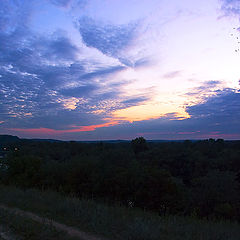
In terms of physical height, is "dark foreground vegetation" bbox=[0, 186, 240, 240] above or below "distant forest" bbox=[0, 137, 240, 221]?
above

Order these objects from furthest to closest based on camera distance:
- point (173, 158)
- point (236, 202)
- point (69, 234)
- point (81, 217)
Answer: point (173, 158) < point (236, 202) < point (81, 217) < point (69, 234)

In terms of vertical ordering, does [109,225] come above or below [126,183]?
above

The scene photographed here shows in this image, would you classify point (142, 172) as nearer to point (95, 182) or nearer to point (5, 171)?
point (95, 182)

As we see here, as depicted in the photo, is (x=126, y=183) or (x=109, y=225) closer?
(x=109, y=225)

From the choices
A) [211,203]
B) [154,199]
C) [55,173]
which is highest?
[55,173]

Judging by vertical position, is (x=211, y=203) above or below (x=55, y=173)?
below

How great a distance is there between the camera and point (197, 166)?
40125 millimetres

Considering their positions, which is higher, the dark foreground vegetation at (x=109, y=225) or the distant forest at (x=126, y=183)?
the dark foreground vegetation at (x=109, y=225)

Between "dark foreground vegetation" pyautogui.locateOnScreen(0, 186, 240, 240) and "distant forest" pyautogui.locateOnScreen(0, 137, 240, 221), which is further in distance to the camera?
"distant forest" pyautogui.locateOnScreen(0, 137, 240, 221)

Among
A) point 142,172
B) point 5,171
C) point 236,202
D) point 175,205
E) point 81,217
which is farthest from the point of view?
point 5,171

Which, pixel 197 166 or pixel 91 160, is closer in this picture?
pixel 91 160

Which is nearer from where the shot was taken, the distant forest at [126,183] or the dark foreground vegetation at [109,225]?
the dark foreground vegetation at [109,225]

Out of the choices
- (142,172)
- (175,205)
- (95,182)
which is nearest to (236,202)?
(175,205)

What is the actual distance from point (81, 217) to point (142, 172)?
12202 millimetres
